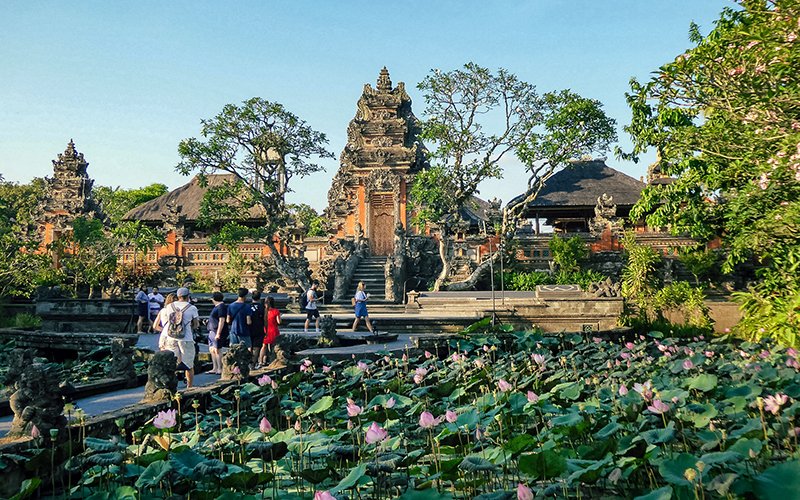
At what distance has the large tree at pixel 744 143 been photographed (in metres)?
7.63

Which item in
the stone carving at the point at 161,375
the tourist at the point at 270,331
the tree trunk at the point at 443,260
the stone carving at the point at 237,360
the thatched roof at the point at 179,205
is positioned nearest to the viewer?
the stone carving at the point at 161,375

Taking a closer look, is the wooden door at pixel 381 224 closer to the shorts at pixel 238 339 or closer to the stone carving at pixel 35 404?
the shorts at pixel 238 339

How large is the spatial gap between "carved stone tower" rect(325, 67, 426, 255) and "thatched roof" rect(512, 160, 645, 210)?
245 inches

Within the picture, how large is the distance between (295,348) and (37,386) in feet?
17.6

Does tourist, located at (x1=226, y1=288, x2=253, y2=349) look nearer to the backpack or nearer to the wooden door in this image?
the backpack

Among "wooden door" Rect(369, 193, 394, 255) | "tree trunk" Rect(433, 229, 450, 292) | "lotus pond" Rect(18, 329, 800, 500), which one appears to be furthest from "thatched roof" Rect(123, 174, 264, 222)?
"lotus pond" Rect(18, 329, 800, 500)

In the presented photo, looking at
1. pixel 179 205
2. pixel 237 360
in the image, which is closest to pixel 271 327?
pixel 237 360

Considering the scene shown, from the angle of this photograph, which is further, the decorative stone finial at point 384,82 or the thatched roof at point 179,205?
the thatched roof at point 179,205

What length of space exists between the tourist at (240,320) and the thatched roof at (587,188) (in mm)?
19719

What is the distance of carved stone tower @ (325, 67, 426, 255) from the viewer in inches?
953

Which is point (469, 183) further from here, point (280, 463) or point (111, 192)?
point (111, 192)

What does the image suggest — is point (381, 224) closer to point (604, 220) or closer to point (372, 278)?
point (372, 278)

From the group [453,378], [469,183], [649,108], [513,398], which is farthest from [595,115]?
[513,398]

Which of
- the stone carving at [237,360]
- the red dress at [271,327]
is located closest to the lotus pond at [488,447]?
the stone carving at [237,360]
